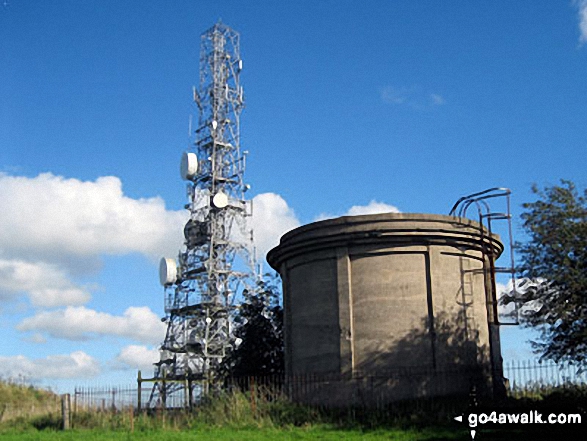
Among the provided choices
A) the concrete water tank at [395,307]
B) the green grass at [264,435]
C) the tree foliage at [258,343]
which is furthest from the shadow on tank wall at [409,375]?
the tree foliage at [258,343]

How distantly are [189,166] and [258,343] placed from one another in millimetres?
18659

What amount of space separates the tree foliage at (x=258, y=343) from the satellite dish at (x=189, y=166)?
50.8 feet

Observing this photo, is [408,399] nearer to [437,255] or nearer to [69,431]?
[437,255]

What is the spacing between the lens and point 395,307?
2308 cm

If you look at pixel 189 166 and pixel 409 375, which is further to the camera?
pixel 189 166

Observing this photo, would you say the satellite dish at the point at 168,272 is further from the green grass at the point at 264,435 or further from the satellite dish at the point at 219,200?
the green grass at the point at 264,435

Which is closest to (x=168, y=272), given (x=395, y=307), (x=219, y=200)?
(x=219, y=200)

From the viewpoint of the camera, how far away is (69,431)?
23.4 metres

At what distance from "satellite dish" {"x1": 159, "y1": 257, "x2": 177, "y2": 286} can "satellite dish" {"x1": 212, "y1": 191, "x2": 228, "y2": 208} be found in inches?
188

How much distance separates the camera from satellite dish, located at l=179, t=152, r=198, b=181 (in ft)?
155

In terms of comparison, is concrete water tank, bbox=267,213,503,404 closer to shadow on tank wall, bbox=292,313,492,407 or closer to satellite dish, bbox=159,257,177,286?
shadow on tank wall, bbox=292,313,492,407

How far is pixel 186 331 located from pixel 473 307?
26370mm

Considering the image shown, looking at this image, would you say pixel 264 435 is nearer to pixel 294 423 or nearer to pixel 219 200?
pixel 294 423

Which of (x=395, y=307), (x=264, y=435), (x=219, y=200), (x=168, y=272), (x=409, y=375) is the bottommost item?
(x=264, y=435)
